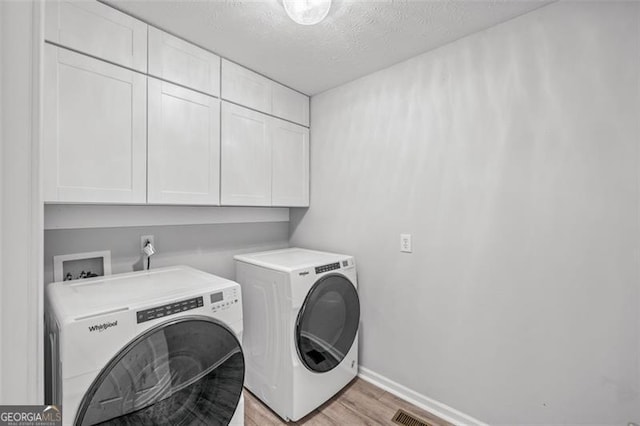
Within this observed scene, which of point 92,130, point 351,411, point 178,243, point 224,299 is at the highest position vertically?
point 92,130

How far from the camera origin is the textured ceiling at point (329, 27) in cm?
136

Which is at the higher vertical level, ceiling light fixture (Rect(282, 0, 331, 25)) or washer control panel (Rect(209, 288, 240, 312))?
ceiling light fixture (Rect(282, 0, 331, 25))

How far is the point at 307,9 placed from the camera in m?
1.25

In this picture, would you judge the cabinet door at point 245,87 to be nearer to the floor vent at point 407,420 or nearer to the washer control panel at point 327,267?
the washer control panel at point 327,267

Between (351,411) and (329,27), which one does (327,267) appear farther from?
(329,27)

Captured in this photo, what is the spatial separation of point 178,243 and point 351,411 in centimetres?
157

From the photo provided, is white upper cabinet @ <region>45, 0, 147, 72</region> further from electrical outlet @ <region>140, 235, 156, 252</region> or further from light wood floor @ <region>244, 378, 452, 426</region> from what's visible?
light wood floor @ <region>244, 378, 452, 426</region>

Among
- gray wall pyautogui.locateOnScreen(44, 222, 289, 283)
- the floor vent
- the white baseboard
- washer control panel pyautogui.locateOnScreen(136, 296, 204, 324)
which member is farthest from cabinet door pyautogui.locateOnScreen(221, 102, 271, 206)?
the floor vent

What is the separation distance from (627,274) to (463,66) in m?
1.30

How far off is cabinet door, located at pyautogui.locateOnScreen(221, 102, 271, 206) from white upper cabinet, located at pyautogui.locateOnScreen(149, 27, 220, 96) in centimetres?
17

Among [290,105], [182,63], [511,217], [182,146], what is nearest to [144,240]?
[182,146]

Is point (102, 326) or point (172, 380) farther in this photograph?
point (172, 380)

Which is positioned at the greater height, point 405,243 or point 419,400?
point 405,243

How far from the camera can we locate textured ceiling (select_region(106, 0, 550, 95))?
136 centimetres
